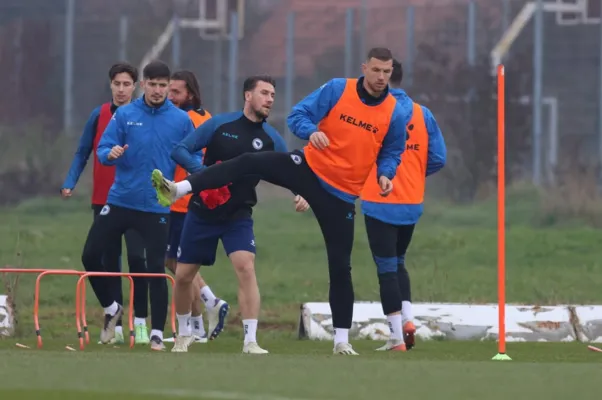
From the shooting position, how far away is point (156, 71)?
12430mm

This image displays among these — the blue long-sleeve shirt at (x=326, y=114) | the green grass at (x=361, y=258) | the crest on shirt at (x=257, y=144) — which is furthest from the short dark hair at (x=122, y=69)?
the blue long-sleeve shirt at (x=326, y=114)

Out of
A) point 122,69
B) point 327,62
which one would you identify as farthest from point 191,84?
point 327,62

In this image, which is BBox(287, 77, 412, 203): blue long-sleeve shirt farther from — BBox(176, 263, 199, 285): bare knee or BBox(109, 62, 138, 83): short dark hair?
BBox(109, 62, 138, 83): short dark hair

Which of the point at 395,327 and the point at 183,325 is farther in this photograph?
the point at 395,327

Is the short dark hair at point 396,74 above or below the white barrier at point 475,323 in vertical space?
above

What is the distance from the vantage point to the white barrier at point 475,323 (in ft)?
46.1

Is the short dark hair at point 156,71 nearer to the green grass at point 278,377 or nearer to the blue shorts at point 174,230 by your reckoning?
the blue shorts at point 174,230

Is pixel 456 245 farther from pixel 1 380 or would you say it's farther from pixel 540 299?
pixel 1 380

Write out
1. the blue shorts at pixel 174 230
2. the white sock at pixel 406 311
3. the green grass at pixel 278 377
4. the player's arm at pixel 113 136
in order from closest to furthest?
the green grass at pixel 278 377 < the player's arm at pixel 113 136 < the white sock at pixel 406 311 < the blue shorts at pixel 174 230

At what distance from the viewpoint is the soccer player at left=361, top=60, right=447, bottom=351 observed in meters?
12.5

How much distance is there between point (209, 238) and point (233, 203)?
1.01 ft

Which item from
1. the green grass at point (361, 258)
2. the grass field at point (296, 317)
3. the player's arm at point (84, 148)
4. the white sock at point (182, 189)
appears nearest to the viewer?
the grass field at point (296, 317)

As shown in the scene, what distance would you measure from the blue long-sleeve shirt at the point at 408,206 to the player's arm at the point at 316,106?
48.7 inches

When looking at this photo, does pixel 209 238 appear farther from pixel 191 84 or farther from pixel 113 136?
pixel 191 84
